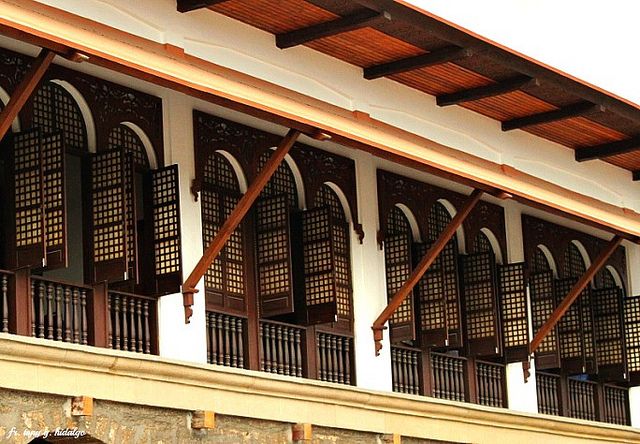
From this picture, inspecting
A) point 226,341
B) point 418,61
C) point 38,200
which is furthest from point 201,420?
point 418,61

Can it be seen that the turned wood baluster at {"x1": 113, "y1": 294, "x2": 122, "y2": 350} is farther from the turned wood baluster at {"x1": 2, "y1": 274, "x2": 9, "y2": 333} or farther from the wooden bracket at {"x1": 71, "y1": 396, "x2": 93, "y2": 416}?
the turned wood baluster at {"x1": 2, "y1": 274, "x2": 9, "y2": 333}

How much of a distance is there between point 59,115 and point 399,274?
496cm

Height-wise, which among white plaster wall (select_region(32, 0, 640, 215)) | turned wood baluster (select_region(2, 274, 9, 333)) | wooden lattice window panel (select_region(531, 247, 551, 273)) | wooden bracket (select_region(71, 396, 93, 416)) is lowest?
wooden bracket (select_region(71, 396, 93, 416))

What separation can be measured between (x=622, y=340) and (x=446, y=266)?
3.47 m

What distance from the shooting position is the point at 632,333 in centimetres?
2125

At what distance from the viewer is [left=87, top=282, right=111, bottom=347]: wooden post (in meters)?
14.1

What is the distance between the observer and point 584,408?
69.5 ft

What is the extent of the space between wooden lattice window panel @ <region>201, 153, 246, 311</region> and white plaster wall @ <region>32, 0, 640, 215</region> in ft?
4.13

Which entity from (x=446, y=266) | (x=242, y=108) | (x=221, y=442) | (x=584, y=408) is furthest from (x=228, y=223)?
(x=584, y=408)

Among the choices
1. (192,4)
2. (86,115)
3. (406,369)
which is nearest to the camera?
(192,4)

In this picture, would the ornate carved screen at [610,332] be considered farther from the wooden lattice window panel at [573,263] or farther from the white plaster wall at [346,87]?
the white plaster wall at [346,87]

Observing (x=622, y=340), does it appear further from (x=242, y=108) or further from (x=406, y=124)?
(x=242, y=108)

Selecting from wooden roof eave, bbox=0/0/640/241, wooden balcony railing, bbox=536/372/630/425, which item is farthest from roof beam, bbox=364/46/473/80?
wooden balcony railing, bbox=536/372/630/425

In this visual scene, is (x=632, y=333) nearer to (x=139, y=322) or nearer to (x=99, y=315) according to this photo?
(x=139, y=322)
